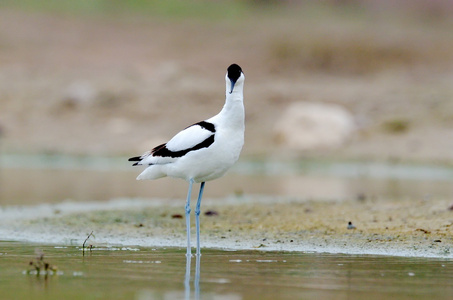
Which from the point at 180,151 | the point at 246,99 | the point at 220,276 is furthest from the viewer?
the point at 246,99

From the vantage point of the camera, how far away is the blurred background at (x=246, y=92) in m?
18.6

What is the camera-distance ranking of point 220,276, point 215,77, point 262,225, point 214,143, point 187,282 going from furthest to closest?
point 215,77
point 262,225
point 214,143
point 220,276
point 187,282

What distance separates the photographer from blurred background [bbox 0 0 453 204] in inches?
732

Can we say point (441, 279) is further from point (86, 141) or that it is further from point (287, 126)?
point (86, 141)

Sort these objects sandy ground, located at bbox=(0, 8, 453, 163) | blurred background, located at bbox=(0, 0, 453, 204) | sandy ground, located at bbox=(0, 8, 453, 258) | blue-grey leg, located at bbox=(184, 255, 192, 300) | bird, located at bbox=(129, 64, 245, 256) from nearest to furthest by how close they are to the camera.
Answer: blue-grey leg, located at bbox=(184, 255, 192, 300) → bird, located at bbox=(129, 64, 245, 256) → sandy ground, located at bbox=(0, 8, 453, 258) → blurred background, located at bbox=(0, 0, 453, 204) → sandy ground, located at bbox=(0, 8, 453, 163)

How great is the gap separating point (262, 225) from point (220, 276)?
3471 mm

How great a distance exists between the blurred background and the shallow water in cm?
596

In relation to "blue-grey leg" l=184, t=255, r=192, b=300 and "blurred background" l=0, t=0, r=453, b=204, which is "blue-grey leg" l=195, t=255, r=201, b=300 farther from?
"blurred background" l=0, t=0, r=453, b=204

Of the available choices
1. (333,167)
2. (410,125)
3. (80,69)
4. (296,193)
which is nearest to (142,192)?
(296,193)

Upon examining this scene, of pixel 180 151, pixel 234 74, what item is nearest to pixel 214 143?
pixel 180 151

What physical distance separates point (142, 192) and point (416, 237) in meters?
7.34

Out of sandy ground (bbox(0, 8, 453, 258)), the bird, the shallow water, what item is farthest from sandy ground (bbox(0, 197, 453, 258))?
the bird

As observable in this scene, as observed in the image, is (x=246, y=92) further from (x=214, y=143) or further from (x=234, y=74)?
(x=214, y=143)

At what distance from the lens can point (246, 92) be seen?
93.5 ft
